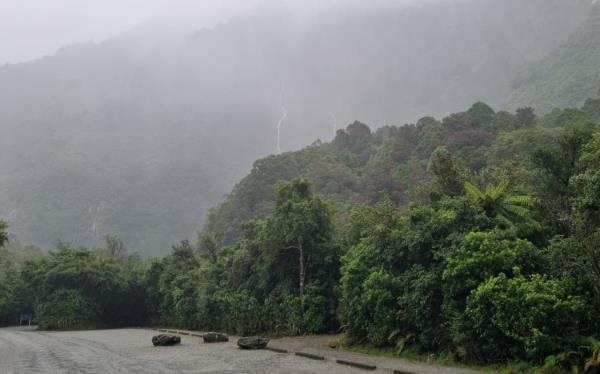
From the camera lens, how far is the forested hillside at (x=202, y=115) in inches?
4326

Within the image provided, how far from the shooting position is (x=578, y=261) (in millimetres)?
11875

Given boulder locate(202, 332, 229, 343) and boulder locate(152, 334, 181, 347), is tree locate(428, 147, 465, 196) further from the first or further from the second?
boulder locate(152, 334, 181, 347)

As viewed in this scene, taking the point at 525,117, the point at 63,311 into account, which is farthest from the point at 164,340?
the point at 525,117

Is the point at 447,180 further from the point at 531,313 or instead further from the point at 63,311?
the point at 63,311

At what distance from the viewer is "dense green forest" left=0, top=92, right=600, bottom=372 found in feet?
39.2

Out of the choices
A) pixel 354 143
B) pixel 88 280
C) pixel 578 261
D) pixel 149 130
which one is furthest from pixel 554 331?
pixel 149 130

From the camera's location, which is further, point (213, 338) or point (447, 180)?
point (213, 338)

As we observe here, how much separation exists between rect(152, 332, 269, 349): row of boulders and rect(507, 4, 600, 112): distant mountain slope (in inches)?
2356

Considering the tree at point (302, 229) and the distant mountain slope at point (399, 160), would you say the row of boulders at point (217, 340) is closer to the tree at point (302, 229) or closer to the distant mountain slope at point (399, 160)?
the tree at point (302, 229)

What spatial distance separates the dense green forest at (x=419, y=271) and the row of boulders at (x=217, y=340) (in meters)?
2.94

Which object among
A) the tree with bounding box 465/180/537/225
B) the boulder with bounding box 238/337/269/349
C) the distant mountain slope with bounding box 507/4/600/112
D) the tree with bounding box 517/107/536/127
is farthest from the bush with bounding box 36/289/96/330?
the distant mountain slope with bounding box 507/4/600/112

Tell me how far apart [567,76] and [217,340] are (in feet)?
240

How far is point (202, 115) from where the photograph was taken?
564ft

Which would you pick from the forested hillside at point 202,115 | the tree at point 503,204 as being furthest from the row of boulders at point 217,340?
the forested hillside at point 202,115
